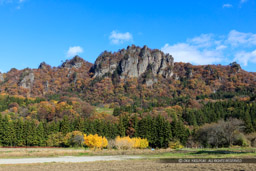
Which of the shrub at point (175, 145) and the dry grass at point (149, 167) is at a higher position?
the dry grass at point (149, 167)

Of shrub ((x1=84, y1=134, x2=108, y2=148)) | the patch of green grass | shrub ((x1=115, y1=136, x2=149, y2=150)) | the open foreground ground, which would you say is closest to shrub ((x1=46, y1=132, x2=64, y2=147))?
shrub ((x1=84, y1=134, x2=108, y2=148))

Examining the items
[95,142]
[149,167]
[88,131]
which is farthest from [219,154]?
[88,131]

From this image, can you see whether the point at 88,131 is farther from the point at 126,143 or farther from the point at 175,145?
the point at 175,145

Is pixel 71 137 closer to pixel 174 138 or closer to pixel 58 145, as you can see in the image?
pixel 58 145

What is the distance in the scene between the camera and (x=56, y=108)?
149 m

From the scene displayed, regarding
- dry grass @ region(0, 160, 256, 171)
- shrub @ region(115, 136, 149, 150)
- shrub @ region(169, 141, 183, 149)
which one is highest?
dry grass @ region(0, 160, 256, 171)

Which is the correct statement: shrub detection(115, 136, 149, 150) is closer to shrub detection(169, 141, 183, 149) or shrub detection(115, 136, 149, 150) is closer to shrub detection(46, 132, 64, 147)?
shrub detection(169, 141, 183, 149)

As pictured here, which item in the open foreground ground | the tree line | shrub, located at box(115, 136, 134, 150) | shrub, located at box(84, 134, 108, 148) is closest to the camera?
the open foreground ground

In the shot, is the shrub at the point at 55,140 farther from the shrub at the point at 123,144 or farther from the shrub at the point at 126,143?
the shrub at the point at 123,144

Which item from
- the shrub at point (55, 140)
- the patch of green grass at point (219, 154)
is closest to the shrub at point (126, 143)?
the shrub at point (55, 140)

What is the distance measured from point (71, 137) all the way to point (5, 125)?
76.5ft

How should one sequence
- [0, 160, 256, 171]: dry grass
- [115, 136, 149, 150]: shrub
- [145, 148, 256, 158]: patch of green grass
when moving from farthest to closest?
1. [115, 136, 149, 150]: shrub
2. [145, 148, 256, 158]: patch of green grass
3. [0, 160, 256, 171]: dry grass

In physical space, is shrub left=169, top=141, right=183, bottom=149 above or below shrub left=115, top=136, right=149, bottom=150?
below

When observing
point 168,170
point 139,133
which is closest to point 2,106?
point 139,133
